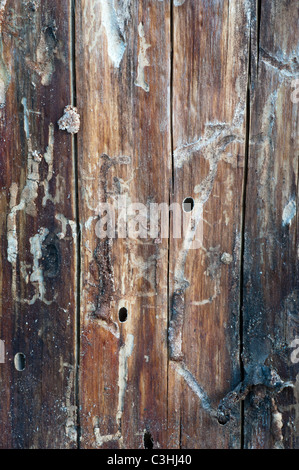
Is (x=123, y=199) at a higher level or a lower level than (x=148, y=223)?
higher

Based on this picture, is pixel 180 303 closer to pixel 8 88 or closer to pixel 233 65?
pixel 233 65

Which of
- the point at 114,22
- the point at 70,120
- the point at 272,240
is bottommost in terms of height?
the point at 272,240

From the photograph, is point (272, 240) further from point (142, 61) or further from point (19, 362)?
point (19, 362)

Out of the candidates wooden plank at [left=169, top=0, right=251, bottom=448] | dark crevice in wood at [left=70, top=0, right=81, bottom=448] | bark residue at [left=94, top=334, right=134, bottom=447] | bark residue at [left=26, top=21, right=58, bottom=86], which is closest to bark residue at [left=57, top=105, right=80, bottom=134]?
dark crevice in wood at [left=70, top=0, right=81, bottom=448]

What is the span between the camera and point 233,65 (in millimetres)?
1811

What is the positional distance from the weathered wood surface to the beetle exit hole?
10 mm

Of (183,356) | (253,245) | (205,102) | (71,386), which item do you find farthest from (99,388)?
(205,102)

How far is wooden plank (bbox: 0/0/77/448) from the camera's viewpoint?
180cm

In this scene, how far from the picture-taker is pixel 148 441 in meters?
1.90

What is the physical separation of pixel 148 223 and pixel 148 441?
3.59 feet

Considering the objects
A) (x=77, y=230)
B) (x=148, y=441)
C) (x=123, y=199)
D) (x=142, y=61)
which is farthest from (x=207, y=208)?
(x=148, y=441)

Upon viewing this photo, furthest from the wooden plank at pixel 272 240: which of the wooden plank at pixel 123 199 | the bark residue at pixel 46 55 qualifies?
the bark residue at pixel 46 55
